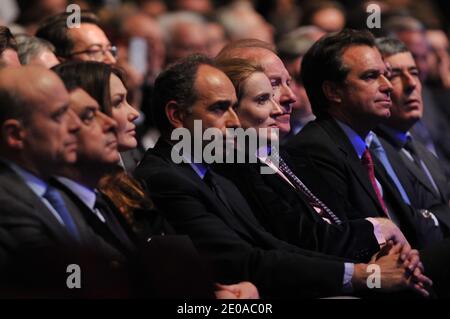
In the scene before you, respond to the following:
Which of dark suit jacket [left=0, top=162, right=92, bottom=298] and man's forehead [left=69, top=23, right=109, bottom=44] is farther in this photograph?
man's forehead [left=69, top=23, right=109, bottom=44]

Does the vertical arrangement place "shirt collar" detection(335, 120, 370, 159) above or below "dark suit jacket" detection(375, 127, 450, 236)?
above

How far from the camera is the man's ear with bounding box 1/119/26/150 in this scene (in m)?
4.09

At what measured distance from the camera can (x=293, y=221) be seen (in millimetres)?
5188

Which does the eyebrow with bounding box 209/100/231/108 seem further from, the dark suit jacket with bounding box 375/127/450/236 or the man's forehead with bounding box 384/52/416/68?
the man's forehead with bounding box 384/52/416/68

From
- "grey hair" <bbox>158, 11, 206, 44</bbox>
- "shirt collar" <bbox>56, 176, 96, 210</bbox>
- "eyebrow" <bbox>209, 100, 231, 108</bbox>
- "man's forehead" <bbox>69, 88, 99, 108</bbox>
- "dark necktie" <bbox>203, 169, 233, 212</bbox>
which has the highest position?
"grey hair" <bbox>158, 11, 206, 44</bbox>

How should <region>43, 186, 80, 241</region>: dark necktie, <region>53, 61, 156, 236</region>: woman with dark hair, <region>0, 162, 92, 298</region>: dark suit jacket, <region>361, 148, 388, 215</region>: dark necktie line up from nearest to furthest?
<region>0, 162, 92, 298</region>: dark suit jacket → <region>43, 186, 80, 241</region>: dark necktie → <region>53, 61, 156, 236</region>: woman with dark hair → <region>361, 148, 388, 215</region>: dark necktie

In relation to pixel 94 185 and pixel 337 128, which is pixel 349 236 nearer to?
pixel 337 128

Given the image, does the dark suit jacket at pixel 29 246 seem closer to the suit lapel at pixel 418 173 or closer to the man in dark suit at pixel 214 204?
the man in dark suit at pixel 214 204

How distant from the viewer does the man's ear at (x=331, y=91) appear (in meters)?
6.15

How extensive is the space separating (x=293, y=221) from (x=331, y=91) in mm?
1188

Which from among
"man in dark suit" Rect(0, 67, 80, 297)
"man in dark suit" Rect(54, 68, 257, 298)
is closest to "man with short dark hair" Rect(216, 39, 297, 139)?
"man in dark suit" Rect(54, 68, 257, 298)

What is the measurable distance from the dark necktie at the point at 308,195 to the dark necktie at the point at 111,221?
1.19 metres

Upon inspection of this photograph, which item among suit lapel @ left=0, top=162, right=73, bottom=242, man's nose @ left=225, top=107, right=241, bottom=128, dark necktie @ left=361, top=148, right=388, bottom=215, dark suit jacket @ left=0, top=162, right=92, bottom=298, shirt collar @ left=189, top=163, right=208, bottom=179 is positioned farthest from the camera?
dark necktie @ left=361, top=148, right=388, bottom=215

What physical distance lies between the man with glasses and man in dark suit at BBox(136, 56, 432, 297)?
1.17 meters
